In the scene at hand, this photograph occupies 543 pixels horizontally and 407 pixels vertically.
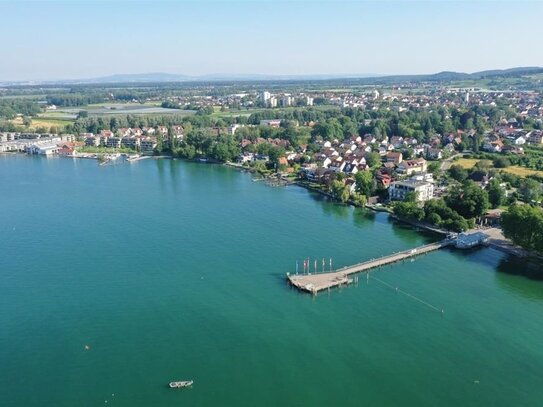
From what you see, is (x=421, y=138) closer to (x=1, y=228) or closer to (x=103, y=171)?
(x=103, y=171)

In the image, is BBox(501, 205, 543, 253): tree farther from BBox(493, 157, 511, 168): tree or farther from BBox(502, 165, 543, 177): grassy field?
BBox(493, 157, 511, 168): tree

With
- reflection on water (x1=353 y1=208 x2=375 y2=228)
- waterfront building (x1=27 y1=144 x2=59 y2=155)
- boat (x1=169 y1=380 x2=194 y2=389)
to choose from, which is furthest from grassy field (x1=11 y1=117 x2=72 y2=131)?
boat (x1=169 y1=380 x2=194 y2=389)

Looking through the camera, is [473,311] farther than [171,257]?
No

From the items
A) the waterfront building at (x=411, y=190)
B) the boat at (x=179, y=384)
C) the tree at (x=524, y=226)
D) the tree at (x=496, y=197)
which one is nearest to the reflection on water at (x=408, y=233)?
the waterfront building at (x=411, y=190)

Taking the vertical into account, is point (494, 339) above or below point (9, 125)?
below

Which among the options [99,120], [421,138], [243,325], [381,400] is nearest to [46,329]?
[243,325]

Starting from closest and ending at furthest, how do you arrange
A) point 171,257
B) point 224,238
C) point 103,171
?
1. point 171,257
2. point 224,238
3. point 103,171
